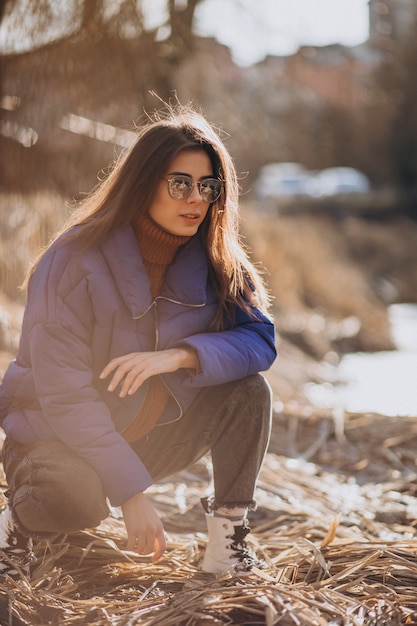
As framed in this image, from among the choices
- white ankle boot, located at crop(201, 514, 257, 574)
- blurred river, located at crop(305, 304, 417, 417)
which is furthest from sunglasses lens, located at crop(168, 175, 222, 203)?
blurred river, located at crop(305, 304, 417, 417)

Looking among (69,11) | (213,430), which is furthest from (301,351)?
(213,430)

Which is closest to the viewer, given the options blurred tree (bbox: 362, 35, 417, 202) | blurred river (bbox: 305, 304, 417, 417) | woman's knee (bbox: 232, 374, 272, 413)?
woman's knee (bbox: 232, 374, 272, 413)

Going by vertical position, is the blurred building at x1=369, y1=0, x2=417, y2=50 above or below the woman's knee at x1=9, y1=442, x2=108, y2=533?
above

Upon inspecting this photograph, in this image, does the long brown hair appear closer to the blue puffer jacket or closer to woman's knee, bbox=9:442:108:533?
the blue puffer jacket

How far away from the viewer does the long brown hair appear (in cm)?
251

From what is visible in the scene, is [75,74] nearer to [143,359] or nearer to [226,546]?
[143,359]

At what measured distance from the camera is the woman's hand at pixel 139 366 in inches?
93.0

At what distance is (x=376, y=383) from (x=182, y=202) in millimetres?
6512

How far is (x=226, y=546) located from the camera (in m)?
2.57

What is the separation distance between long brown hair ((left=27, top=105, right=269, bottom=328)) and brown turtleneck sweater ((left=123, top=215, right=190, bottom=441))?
0.18 ft

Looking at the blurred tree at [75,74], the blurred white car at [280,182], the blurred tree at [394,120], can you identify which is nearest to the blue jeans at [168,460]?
the blurred tree at [75,74]

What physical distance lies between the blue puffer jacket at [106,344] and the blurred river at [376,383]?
3.26m

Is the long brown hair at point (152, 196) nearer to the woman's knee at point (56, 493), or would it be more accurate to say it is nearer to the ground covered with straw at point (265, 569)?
the woman's knee at point (56, 493)

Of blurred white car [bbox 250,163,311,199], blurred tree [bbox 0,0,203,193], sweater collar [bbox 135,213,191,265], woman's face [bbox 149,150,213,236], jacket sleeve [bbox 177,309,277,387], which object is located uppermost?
blurred white car [bbox 250,163,311,199]
